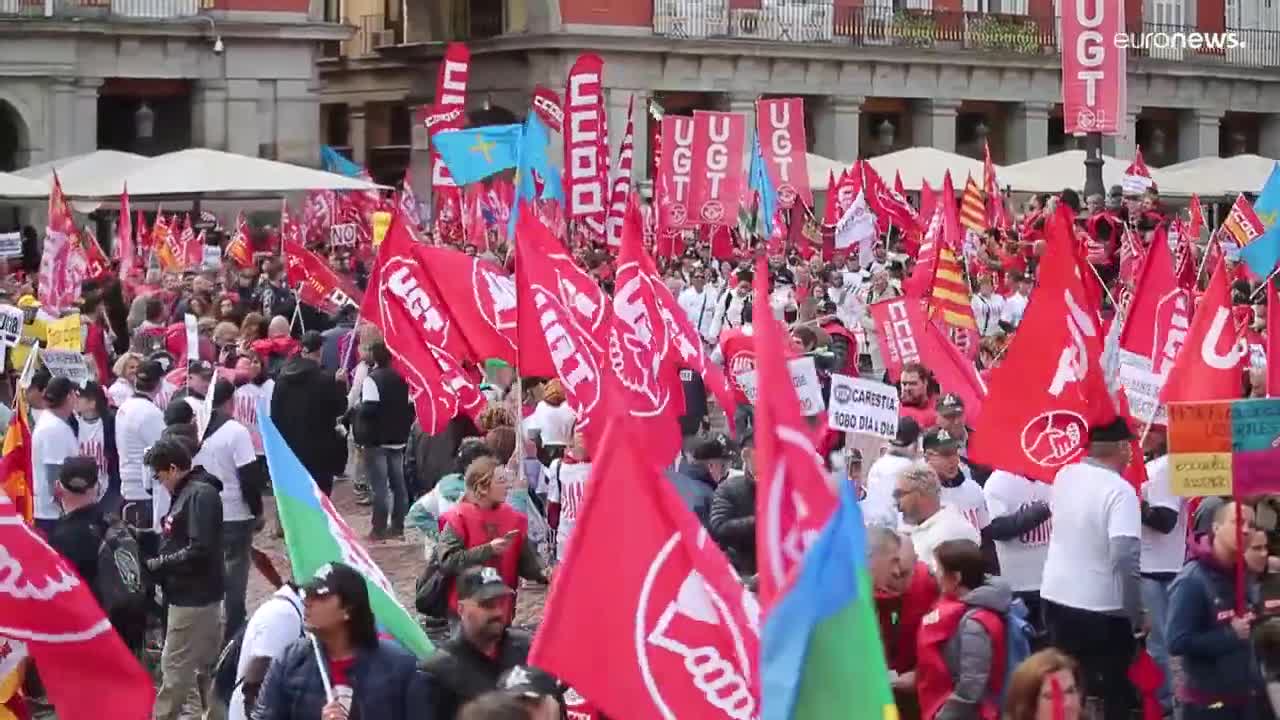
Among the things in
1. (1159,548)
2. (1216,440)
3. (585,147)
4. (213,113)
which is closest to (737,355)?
(1159,548)

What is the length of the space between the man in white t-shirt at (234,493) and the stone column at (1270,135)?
4376 cm

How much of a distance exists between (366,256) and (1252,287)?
1473 centimetres

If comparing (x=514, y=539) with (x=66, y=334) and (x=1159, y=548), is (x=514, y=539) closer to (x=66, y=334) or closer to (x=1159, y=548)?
(x=1159, y=548)

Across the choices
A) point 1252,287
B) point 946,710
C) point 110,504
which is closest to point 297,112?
point 1252,287

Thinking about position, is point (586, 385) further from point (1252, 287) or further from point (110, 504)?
point (1252, 287)

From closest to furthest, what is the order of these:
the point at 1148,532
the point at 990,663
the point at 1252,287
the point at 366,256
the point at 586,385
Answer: the point at 990,663, the point at 1148,532, the point at 586,385, the point at 1252,287, the point at 366,256

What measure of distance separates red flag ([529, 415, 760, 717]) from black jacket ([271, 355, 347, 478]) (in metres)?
9.32

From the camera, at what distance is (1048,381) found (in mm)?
9828

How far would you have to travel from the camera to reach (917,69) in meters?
45.0

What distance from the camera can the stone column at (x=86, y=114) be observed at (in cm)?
3566

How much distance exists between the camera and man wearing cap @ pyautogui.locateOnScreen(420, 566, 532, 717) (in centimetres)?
695

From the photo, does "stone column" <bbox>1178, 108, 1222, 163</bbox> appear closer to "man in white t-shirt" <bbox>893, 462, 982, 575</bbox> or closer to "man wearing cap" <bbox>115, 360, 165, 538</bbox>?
"man wearing cap" <bbox>115, 360, 165, 538</bbox>

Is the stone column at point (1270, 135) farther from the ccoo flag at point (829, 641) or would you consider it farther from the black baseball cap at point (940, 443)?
the ccoo flag at point (829, 641)

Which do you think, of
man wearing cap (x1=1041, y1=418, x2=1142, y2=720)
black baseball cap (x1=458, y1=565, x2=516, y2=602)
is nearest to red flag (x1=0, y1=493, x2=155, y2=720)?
black baseball cap (x1=458, y1=565, x2=516, y2=602)
